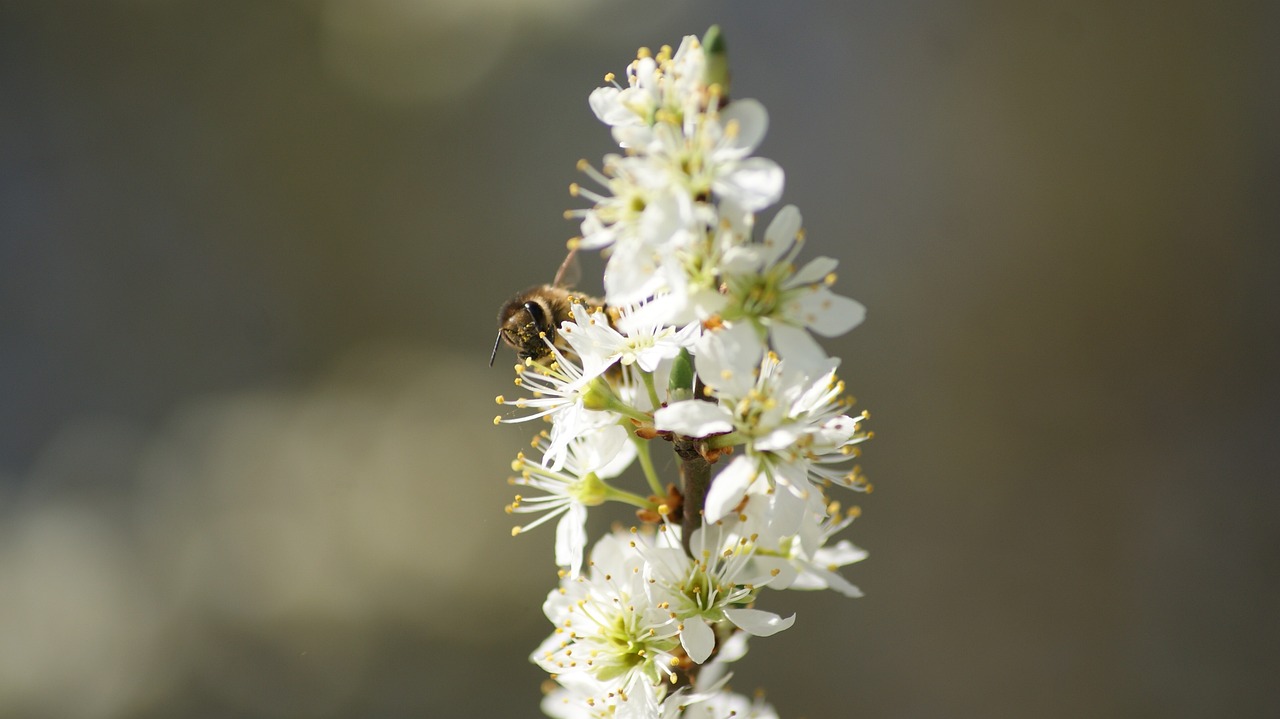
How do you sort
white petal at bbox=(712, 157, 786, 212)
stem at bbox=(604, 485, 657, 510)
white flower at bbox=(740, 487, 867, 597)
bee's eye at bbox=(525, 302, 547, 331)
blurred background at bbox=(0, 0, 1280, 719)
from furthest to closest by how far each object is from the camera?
blurred background at bbox=(0, 0, 1280, 719) < bee's eye at bbox=(525, 302, 547, 331) < stem at bbox=(604, 485, 657, 510) < white flower at bbox=(740, 487, 867, 597) < white petal at bbox=(712, 157, 786, 212)

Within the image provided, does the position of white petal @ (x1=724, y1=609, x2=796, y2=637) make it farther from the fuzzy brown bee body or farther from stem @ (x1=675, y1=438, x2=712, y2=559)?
the fuzzy brown bee body

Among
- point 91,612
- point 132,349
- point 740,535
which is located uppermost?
point 132,349

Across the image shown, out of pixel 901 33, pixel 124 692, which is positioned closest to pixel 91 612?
pixel 124 692

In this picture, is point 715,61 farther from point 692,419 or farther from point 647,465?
point 647,465

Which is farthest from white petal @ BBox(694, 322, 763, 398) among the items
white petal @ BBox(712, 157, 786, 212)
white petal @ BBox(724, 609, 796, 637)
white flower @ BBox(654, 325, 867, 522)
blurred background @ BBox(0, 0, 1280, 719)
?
blurred background @ BBox(0, 0, 1280, 719)

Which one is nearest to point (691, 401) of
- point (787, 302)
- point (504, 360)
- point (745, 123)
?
point (787, 302)

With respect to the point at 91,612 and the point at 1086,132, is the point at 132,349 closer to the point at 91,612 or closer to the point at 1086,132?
the point at 91,612

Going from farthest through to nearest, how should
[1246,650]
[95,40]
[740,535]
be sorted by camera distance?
[95,40], [1246,650], [740,535]
